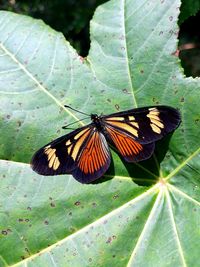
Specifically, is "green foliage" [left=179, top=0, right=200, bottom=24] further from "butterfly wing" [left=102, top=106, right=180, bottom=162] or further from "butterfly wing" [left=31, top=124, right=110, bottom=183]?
"butterfly wing" [left=31, top=124, right=110, bottom=183]

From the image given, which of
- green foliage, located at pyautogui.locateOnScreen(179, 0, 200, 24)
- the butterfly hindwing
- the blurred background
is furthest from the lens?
the blurred background

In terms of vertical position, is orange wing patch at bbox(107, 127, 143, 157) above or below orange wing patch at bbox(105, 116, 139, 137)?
below

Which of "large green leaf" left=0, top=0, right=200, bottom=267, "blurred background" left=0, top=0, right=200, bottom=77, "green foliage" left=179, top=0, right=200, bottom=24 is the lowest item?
"large green leaf" left=0, top=0, right=200, bottom=267

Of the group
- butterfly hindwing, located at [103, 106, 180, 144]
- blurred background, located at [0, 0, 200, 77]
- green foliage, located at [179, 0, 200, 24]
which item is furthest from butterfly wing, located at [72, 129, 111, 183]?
blurred background, located at [0, 0, 200, 77]

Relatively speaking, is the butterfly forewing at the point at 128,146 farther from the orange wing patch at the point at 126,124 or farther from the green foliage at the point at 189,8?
the green foliage at the point at 189,8

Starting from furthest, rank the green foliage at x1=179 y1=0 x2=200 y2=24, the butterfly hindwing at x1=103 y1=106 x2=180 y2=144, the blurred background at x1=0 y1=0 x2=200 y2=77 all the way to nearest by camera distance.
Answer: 1. the blurred background at x1=0 y1=0 x2=200 y2=77
2. the green foliage at x1=179 y1=0 x2=200 y2=24
3. the butterfly hindwing at x1=103 y1=106 x2=180 y2=144

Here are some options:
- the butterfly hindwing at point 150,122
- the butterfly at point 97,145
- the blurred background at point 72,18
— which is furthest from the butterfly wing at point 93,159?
the blurred background at point 72,18

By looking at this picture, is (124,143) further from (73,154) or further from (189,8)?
(189,8)
